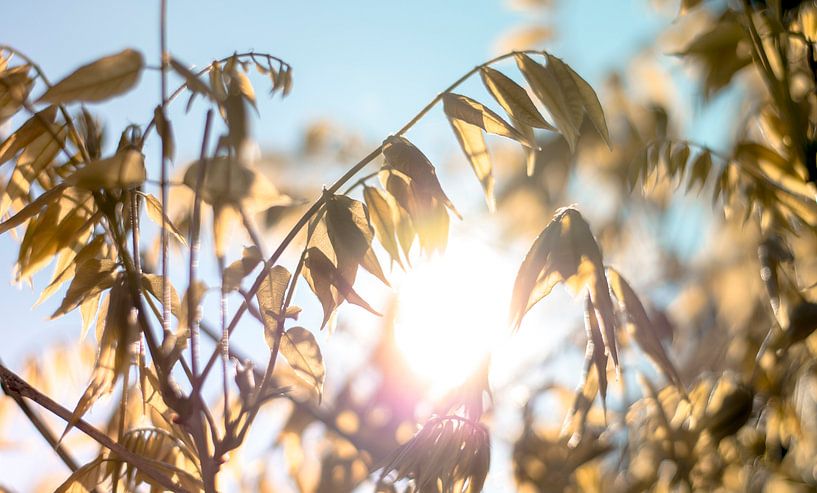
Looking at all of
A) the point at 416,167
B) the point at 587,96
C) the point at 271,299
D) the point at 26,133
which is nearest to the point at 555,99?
the point at 587,96

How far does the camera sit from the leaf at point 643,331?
548 millimetres

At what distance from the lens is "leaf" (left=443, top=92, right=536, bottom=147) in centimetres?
49

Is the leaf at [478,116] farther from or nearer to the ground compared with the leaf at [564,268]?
farther from the ground

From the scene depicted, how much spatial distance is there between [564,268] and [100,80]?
12.3 inches

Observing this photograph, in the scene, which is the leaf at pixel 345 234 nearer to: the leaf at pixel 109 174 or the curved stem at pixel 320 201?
the curved stem at pixel 320 201

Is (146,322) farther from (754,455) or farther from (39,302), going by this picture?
(754,455)

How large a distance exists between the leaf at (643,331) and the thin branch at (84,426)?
13.2 inches

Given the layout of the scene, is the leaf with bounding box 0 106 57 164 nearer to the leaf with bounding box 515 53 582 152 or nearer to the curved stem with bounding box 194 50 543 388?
the curved stem with bounding box 194 50 543 388

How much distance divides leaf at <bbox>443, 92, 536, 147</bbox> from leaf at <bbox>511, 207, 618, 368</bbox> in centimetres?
7

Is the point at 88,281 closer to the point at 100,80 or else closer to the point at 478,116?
the point at 100,80

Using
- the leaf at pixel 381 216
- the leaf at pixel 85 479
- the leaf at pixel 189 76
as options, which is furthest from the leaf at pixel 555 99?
the leaf at pixel 85 479

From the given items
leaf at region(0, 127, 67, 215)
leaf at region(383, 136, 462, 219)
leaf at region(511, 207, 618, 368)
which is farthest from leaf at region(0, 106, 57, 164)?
leaf at region(511, 207, 618, 368)

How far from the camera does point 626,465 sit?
872mm

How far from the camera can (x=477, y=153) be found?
54 cm
